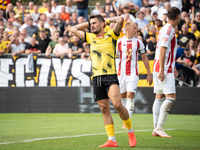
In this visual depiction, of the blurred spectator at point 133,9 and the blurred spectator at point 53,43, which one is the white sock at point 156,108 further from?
the blurred spectator at point 133,9

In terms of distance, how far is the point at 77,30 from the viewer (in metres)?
5.95

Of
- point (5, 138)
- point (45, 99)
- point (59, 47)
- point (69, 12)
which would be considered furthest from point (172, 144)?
point (69, 12)

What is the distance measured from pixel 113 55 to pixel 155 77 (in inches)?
57.7

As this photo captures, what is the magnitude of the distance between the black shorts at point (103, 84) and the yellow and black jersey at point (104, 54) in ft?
0.24

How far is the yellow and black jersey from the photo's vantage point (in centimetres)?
569

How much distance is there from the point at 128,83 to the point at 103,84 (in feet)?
9.10

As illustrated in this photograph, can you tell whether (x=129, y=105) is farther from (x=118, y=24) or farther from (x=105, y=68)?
(x=118, y=24)

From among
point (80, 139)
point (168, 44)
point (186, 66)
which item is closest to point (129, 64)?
point (168, 44)

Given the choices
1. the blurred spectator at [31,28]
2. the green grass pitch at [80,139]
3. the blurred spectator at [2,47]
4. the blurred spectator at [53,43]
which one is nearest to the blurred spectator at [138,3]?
the blurred spectator at [53,43]

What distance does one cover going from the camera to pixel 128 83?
837 cm

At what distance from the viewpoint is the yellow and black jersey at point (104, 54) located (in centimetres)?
569

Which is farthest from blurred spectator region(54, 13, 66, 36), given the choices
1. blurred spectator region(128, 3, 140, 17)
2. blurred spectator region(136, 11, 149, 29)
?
blurred spectator region(136, 11, 149, 29)

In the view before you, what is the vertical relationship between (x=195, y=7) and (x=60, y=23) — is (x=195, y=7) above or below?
above

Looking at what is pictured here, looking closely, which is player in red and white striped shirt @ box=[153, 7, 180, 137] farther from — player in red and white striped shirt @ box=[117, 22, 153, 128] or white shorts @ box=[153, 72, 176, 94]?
player in red and white striped shirt @ box=[117, 22, 153, 128]
